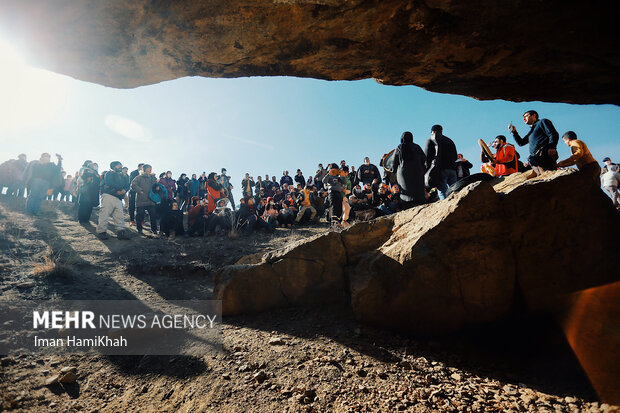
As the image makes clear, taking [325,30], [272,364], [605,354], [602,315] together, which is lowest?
[272,364]

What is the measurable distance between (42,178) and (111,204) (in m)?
3.57

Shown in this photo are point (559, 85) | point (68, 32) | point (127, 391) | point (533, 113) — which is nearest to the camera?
point (127, 391)

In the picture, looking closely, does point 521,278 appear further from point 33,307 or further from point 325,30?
point 33,307

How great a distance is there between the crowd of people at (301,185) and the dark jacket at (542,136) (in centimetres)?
1

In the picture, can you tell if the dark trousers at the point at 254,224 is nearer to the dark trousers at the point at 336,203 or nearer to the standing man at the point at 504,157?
the dark trousers at the point at 336,203

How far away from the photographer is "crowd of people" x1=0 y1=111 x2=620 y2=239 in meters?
5.92

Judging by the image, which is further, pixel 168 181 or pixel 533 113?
pixel 168 181

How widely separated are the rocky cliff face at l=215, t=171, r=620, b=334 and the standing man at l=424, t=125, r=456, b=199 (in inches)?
118

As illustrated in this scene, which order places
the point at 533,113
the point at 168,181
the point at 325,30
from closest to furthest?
the point at 325,30 < the point at 533,113 < the point at 168,181

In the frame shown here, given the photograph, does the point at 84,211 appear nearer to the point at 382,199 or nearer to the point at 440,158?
the point at 382,199

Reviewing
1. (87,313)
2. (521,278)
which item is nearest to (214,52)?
(87,313)

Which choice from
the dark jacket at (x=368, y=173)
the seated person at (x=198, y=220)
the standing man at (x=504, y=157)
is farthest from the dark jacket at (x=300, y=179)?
the standing man at (x=504, y=157)

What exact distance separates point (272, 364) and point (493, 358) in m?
2.20

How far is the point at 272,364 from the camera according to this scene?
275 centimetres
